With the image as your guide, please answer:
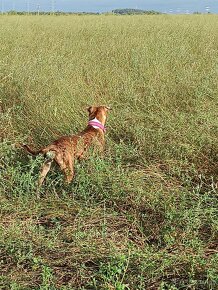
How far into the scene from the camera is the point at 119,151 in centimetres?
351

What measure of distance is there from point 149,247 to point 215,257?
0.44 meters

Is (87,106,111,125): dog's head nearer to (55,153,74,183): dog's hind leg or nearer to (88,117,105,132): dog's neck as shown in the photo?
(88,117,105,132): dog's neck

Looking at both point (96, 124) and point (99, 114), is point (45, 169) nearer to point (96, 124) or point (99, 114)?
point (96, 124)

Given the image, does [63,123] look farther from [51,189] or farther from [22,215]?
[22,215]

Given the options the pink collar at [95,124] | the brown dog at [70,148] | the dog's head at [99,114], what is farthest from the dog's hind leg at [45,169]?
the dog's head at [99,114]

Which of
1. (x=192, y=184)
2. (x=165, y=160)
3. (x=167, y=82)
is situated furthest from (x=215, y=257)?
(x=167, y=82)

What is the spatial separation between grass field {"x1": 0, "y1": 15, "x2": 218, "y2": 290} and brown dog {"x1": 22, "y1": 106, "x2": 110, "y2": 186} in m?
0.11

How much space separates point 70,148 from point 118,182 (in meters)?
0.58

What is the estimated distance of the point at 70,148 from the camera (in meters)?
3.31

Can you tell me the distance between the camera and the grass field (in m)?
2.26

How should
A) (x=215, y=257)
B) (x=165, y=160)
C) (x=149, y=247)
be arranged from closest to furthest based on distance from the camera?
1. (x=215, y=257)
2. (x=149, y=247)
3. (x=165, y=160)

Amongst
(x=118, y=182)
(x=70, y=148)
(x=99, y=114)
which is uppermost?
(x=99, y=114)

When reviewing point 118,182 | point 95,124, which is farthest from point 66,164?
point 95,124

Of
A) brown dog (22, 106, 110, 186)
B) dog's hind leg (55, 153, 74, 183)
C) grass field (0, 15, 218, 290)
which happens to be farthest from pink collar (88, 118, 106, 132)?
dog's hind leg (55, 153, 74, 183)
